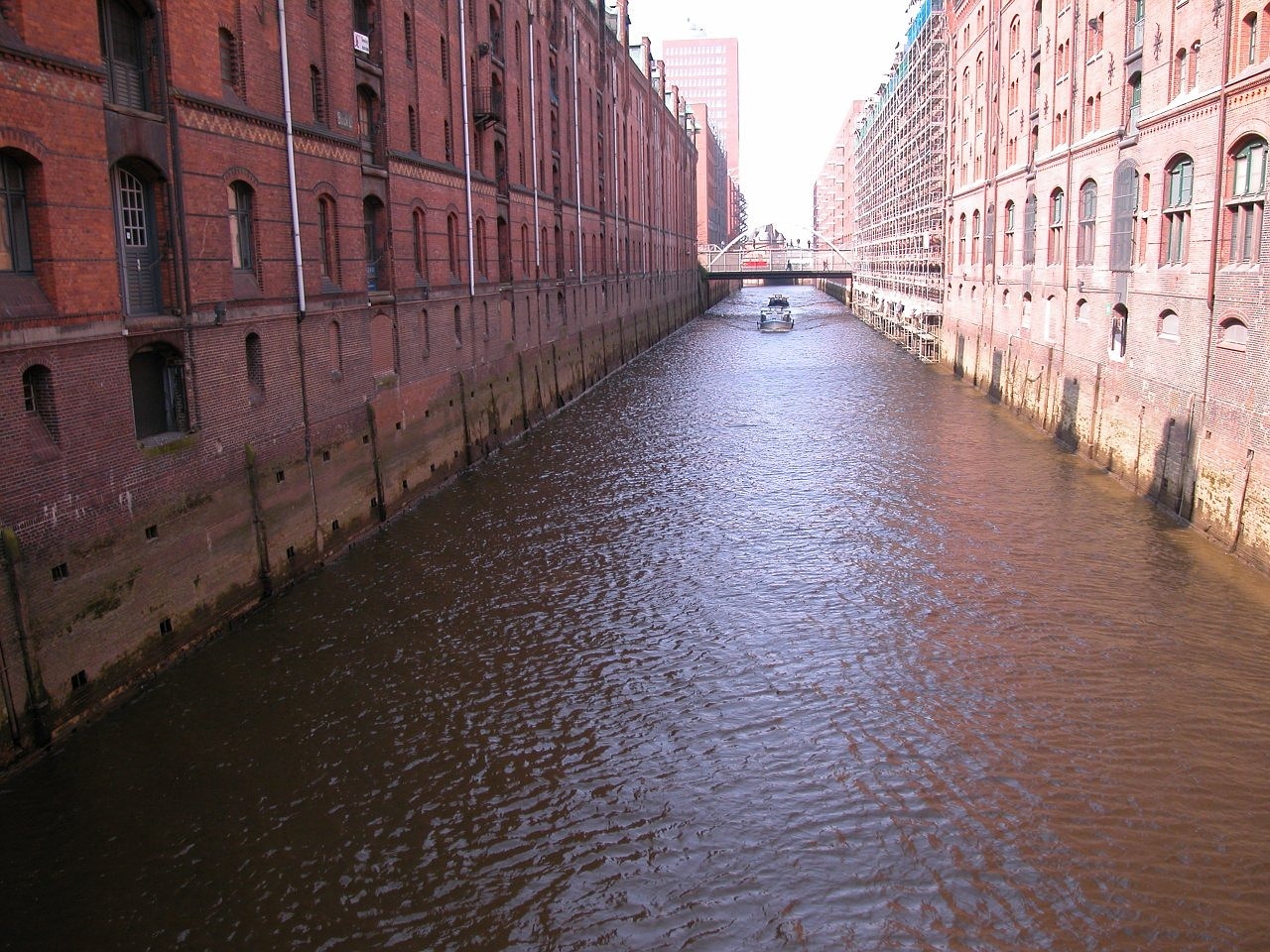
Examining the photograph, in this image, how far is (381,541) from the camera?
59.7 ft

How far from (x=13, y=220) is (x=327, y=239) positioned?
7.86m

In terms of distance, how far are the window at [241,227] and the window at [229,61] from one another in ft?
4.40

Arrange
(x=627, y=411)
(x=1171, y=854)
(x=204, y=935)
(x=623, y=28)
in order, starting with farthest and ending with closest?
1. (x=623, y=28)
2. (x=627, y=411)
3. (x=1171, y=854)
4. (x=204, y=935)

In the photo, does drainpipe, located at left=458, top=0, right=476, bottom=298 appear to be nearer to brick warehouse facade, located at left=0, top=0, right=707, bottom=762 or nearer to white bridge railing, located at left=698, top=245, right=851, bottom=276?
brick warehouse facade, located at left=0, top=0, right=707, bottom=762

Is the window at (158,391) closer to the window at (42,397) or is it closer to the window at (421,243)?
the window at (42,397)

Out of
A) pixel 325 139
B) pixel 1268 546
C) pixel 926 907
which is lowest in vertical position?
pixel 926 907

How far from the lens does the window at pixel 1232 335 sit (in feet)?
52.3

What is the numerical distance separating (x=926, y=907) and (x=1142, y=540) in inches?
439

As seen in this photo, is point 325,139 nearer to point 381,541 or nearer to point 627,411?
point 381,541

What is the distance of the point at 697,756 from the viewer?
10703 mm

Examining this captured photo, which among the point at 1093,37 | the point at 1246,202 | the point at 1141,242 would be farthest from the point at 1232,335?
the point at 1093,37

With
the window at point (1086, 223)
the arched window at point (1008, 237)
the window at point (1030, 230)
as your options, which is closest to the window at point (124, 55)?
the window at point (1086, 223)

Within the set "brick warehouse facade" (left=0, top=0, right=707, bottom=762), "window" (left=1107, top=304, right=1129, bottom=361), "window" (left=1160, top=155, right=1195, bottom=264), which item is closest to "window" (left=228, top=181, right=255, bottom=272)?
"brick warehouse facade" (left=0, top=0, right=707, bottom=762)

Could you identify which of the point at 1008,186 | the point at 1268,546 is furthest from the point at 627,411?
the point at 1268,546
